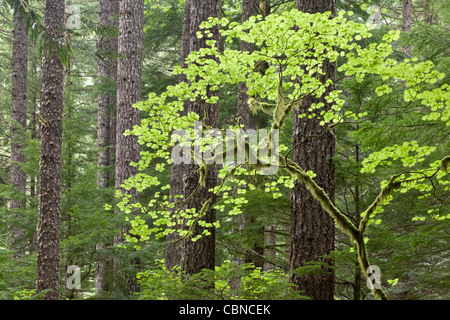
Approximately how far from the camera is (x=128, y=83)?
8.74 metres

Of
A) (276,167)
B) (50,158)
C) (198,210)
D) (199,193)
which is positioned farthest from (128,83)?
(276,167)

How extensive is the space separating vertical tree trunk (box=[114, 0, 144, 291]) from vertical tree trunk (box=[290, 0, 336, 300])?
15.8 ft

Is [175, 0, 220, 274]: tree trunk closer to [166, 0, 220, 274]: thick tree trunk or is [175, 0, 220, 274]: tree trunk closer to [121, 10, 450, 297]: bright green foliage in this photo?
[166, 0, 220, 274]: thick tree trunk

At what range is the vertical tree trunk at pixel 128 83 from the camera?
8469mm

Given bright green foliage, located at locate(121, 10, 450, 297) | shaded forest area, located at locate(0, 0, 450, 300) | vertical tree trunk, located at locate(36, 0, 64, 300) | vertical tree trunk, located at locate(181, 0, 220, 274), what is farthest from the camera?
vertical tree trunk, located at locate(36, 0, 64, 300)

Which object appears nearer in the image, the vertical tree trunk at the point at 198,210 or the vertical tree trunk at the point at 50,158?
the vertical tree trunk at the point at 198,210

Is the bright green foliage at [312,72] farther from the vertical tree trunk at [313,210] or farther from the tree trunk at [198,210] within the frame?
the tree trunk at [198,210]

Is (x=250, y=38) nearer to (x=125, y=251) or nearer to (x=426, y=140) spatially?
(x=426, y=140)

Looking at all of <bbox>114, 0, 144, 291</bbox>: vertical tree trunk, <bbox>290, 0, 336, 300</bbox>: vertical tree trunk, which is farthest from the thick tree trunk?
<bbox>114, 0, 144, 291</bbox>: vertical tree trunk

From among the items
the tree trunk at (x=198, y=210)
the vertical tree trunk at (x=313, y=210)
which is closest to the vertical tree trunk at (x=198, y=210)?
the tree trunk at (x=198, y=210)

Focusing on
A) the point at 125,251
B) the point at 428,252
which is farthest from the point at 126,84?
the point at 428,252

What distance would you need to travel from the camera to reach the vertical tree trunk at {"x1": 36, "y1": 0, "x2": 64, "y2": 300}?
18.4ft

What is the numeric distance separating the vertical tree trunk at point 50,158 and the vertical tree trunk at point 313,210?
11.8 feet

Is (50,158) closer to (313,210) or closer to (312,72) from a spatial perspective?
(313,210)
